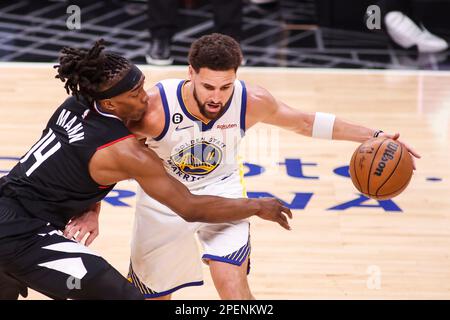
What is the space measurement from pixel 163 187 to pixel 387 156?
3.96 ft

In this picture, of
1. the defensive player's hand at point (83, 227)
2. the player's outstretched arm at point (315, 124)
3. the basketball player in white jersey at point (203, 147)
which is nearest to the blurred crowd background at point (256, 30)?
the player's outstretched arm at point (315, 124)

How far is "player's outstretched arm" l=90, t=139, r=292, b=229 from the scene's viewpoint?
3777mm

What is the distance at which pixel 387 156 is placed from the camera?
4336 millimetres

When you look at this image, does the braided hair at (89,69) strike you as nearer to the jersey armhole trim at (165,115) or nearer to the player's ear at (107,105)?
the player's ear at (107,105)

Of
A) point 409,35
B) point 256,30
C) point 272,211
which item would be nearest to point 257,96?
point 272,211

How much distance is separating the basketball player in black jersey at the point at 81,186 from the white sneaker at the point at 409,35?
19.8 ft

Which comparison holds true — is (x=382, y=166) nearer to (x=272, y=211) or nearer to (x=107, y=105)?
(x=272, y=211)

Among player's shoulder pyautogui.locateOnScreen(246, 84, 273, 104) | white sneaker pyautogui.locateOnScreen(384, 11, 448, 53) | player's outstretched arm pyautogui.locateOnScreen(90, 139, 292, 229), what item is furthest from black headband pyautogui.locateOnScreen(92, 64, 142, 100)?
white sneaker pyautogui.locateOnScreen(384, 11, 448, 53)

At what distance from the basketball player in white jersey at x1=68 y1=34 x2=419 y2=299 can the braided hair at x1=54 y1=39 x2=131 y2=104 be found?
0.39 meters

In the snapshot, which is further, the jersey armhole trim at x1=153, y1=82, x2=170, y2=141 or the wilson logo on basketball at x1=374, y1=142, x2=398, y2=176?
the wilson logo on basketball at x1=374, y1=142, x2=398, y2=176

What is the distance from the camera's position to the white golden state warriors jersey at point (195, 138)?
423 centimetres

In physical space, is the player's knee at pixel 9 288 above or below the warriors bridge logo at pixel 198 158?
below

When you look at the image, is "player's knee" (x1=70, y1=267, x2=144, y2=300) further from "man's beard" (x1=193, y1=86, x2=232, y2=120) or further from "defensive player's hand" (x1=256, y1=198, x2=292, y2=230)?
"man's beard" (x1=193, y1=86, x2=232, y2=120)
